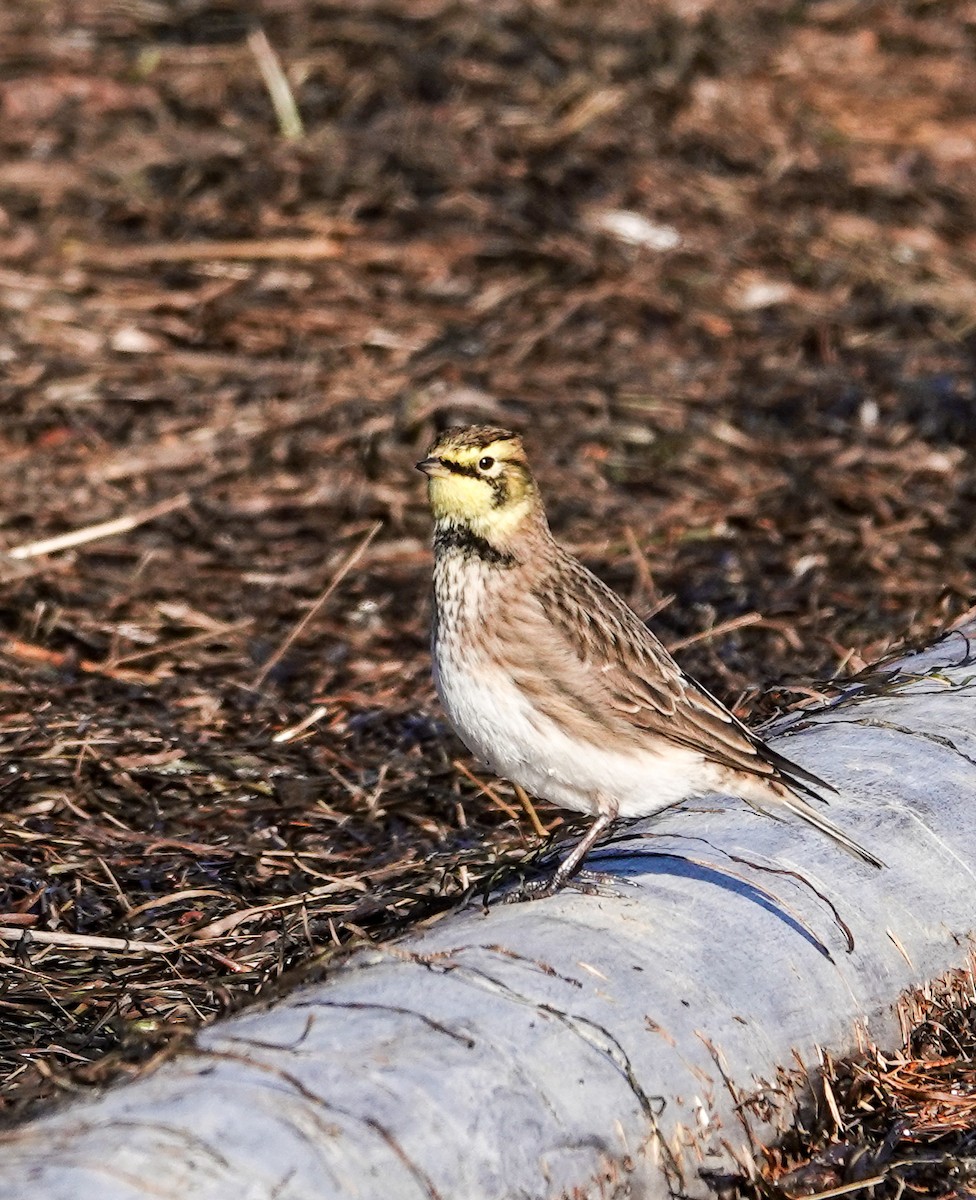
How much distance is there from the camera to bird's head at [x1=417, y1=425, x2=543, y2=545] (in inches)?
212

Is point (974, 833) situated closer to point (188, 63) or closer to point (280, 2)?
point (188, 63)

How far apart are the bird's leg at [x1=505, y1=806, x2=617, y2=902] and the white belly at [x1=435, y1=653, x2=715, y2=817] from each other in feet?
0.19

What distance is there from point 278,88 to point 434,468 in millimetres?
6933

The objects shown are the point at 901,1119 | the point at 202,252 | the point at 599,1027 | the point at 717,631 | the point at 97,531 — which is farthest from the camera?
the point at 202,252

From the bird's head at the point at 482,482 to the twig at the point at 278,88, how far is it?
6.37 m

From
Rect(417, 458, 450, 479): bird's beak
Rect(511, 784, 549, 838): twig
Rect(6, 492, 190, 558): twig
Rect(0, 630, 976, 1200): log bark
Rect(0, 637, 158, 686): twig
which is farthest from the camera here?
Rect(6, 492, 190, 558): twig

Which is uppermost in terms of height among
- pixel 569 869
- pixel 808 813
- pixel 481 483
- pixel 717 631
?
pixel 481 483

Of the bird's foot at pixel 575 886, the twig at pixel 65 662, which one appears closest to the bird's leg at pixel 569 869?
the bird's foot at pixel 575 886

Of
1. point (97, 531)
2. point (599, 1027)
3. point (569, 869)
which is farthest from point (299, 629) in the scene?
point (599, 1027)

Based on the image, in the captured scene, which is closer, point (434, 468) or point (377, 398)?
point (434, 468)

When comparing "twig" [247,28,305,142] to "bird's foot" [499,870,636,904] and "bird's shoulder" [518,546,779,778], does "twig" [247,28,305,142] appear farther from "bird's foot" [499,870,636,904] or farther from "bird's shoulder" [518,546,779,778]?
"bird's foot" [499,870,636,904]

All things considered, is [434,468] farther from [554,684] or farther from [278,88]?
[278,88]

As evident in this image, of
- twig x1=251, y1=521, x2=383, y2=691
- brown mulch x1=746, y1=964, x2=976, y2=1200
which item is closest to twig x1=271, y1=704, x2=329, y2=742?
twig x1=251, y1=521, x2=383, y2=691

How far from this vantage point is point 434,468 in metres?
5.34
